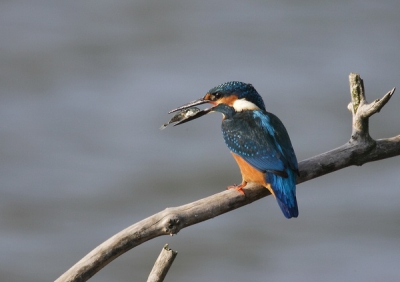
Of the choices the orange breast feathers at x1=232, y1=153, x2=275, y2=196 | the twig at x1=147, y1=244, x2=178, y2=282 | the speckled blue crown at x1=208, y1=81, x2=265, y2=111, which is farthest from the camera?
the speckled blue crown at x1=208, y1=81, x2=265, y2=111

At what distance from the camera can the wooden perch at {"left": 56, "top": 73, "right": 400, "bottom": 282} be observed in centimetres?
229

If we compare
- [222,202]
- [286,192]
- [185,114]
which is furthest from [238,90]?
[222,202]

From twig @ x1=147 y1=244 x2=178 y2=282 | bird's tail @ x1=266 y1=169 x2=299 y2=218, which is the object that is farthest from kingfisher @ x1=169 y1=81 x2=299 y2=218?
twig @ x1=147 y1=244 x2=178 y2=282

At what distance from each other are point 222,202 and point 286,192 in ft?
1.09

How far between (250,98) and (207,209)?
0.80 meters

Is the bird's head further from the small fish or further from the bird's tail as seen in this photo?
the bird's tail

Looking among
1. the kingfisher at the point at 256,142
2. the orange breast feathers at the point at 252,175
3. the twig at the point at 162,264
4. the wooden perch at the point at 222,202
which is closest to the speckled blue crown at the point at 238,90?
the kingfisher at the point at 256,142

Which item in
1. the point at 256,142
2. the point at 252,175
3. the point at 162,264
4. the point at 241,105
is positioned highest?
the point at 241,105

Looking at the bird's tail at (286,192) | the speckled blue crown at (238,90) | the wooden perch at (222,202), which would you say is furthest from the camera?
the speckled blue crown at (238,90)

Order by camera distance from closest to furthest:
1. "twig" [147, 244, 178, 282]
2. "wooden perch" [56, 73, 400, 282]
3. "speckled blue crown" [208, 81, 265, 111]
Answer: "twig" [147, 244, 178, 282] → "wooden perch" [56, 73, 400, 282] → "speckled blue crown" [208, 81, 265, 111]

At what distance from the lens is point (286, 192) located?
2.75m

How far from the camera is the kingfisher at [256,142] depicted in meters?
2.76

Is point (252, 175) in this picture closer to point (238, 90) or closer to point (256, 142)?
point (256, 142)

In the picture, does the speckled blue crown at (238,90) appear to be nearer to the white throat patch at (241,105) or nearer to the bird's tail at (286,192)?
the white throat patch at (241,105)
